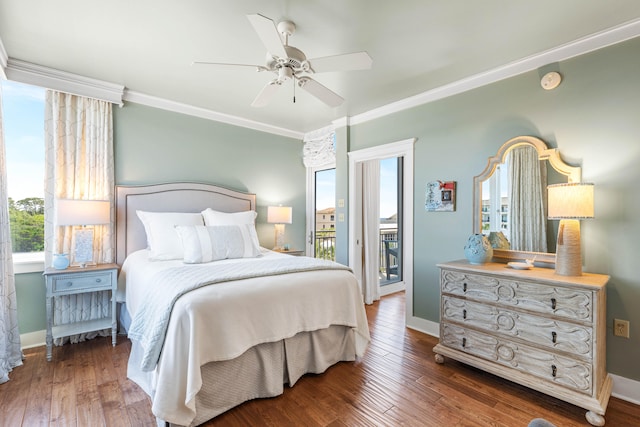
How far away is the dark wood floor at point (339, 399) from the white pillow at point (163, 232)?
0.96 meters

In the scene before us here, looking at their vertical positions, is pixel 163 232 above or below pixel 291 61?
below

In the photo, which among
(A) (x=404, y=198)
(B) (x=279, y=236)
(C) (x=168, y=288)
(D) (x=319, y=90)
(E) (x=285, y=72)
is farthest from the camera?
(B) (x=279, y=236)

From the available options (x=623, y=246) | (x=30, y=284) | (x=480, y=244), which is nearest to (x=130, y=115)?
(x=30, y=284)

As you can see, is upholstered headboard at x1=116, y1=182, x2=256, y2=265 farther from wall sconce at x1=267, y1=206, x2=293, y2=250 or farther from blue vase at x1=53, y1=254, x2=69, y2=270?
blue vase at x1=53, y1=254, x2=69, y2=270

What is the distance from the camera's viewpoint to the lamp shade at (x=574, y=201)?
2.05 m

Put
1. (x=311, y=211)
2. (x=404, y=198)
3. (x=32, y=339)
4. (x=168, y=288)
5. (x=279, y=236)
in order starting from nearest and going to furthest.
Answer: (x=168, y=288), (x=32, y=339), (x=404, y=198), (x=279, y=236), (x=311, y=211)

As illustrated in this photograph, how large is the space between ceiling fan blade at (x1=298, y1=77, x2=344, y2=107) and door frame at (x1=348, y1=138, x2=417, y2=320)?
4.21 feet

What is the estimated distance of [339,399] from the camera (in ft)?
6.73

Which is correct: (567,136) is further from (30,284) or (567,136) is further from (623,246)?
(30,284)

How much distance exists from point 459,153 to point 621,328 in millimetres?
1850

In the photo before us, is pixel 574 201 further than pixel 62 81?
No

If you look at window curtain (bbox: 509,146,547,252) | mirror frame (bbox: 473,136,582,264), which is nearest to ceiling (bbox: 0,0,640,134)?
mirror frame (bbox: 473,136,582,264)

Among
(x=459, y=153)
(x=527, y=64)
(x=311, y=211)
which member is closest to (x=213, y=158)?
(x=311, y=211)

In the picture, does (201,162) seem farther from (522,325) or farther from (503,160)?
(522,325)
